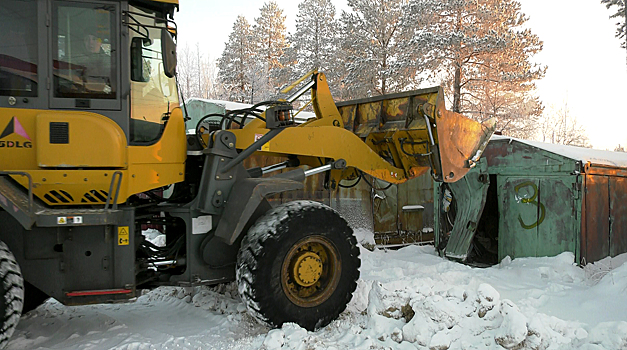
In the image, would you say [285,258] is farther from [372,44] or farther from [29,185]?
[372,44]

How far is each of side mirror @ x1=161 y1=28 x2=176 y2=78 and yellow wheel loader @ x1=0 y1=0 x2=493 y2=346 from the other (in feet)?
0.05

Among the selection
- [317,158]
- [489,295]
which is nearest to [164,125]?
[317,158]

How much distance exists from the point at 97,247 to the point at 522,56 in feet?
68.4

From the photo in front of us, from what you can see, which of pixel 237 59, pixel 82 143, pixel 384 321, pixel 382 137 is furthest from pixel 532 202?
pixel 237 59

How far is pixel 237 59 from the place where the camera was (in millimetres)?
34281

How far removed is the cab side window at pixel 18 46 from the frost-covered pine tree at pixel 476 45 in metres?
17.9

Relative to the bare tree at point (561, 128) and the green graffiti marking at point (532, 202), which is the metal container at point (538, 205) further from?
the bare tree at point (561, 128)

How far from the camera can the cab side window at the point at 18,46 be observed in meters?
4.11

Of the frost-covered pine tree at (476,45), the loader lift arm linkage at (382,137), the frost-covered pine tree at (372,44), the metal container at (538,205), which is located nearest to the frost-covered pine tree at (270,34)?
the frost-covered pine tree at (372,44)

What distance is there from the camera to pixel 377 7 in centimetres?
2370

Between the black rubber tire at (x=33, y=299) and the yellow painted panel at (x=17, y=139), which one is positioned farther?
the black rubber tire at (x=33, y=299)

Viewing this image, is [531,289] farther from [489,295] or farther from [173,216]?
[173,216]

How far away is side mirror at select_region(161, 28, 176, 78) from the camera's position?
4336 millimetres

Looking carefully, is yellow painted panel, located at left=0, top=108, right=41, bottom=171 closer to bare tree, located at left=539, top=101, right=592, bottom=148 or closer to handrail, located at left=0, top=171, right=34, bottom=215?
handrail, located at left=0, top=171, right=34, bottom=215
